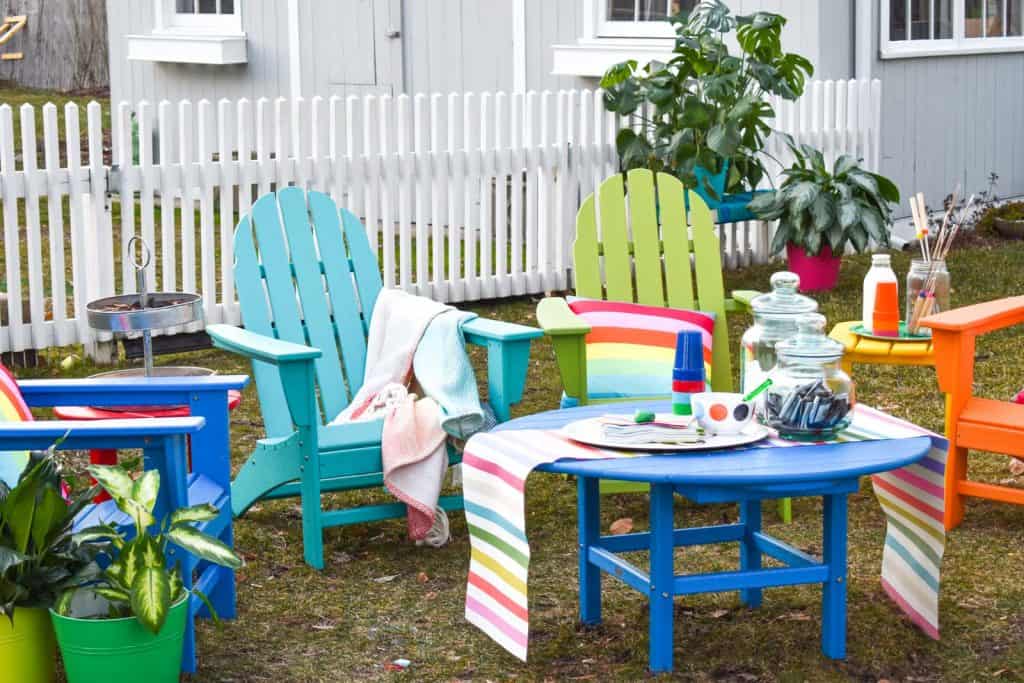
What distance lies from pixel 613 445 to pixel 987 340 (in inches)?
170

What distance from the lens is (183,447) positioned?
140 inches

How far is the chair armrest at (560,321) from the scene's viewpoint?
477cm

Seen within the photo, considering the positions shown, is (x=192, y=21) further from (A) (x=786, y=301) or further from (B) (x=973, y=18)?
(A) (x=786, y=301)

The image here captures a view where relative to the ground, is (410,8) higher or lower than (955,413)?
higher

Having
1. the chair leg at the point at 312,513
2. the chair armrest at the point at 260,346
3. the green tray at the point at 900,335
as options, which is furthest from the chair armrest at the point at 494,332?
the green tray at the point at 900,335

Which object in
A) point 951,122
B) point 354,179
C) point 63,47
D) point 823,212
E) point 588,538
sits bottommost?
point 588,538

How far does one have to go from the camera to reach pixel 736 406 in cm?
366

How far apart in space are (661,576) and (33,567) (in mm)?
1382

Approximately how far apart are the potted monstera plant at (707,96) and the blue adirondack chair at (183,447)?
189 inches

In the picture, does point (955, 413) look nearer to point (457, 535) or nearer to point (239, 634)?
point (457, 535)

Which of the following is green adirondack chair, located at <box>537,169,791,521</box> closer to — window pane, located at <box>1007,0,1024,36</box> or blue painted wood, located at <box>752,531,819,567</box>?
blue painted wood, located at <box>752,531,819,567</box>

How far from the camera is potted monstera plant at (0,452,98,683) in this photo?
3.37 metres

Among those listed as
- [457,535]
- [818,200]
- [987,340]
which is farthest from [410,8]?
[457,535]

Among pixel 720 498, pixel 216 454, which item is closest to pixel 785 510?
pixel 720 498
